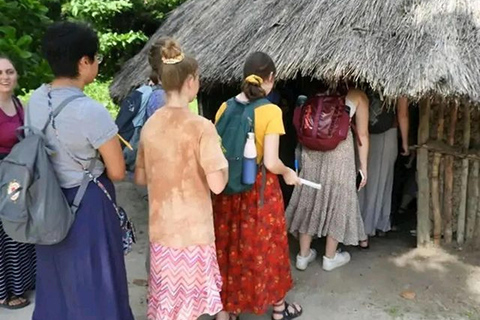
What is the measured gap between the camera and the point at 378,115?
426cm

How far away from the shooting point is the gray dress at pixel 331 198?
3.93 metres

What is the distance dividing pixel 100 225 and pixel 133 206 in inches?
130

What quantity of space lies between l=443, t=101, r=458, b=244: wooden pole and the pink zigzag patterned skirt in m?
2.53

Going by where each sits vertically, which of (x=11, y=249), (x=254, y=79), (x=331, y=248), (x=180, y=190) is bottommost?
(x=331, y=248)

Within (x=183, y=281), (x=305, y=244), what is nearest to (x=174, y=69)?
(x=183, y=281)

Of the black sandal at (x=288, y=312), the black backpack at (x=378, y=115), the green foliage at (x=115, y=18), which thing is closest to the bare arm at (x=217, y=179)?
the black sandal at (x=288, y=312)

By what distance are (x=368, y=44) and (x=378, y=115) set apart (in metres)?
0.65

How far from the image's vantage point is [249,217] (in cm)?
319

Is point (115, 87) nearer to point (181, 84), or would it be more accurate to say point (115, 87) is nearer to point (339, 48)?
point (339, 48)

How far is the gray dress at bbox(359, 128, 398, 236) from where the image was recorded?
4.39m

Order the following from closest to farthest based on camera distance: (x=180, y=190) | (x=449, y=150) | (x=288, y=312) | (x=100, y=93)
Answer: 1. (x=180, y=190)
2. (x=288, y=312)
3. (x=449, y=150)
4. (x=100, y=93)

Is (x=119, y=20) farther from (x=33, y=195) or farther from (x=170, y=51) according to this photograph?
(x=33, y=195)

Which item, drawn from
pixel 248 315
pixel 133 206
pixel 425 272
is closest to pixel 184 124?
pixel 248 315

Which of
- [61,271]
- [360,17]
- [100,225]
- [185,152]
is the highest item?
[360,17]
